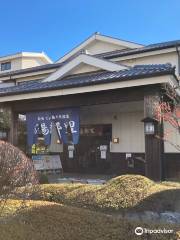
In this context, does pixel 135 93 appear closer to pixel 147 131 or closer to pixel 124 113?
pixel 147 131

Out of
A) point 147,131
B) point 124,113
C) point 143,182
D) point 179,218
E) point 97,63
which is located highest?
point 97,63

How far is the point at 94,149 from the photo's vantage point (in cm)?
1848

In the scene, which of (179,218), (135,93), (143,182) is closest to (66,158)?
(135,93)

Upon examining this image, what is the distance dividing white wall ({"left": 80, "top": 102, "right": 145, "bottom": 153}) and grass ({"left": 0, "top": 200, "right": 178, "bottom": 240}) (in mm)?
10514

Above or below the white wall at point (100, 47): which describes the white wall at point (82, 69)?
below

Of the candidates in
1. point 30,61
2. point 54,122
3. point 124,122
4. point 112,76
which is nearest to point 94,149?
point 124,122

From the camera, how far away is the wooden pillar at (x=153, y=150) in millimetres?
12164

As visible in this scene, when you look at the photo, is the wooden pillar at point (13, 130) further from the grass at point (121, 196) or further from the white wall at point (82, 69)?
the grass at point (121, 196)

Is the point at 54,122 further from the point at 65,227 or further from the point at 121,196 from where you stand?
the point at 65,227

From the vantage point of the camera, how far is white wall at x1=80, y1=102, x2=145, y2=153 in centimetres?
1678

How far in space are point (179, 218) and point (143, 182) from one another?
167 centimetres

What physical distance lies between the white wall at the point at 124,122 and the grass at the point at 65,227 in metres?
10.5

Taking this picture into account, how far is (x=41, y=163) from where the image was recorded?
54.3 ft

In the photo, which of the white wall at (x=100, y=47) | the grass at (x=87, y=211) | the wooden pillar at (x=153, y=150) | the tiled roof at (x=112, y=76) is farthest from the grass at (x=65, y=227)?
the white wall at (x=100, y=47)
